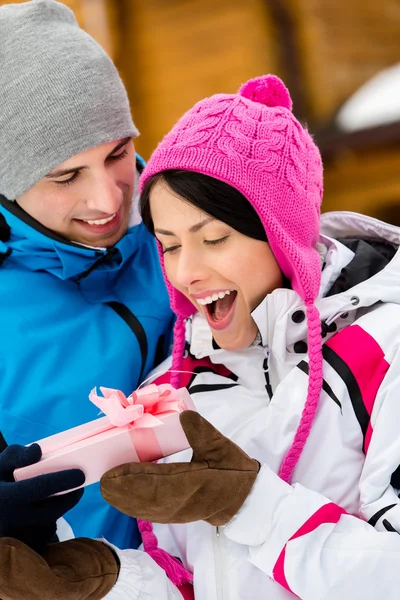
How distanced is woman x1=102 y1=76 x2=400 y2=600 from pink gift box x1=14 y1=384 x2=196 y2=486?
5 cm

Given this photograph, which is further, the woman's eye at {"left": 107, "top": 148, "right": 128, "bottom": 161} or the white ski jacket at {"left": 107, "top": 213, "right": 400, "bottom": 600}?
the woman's eye at {"left": 107, "top": 148, "right": 128, "bottom": 161}

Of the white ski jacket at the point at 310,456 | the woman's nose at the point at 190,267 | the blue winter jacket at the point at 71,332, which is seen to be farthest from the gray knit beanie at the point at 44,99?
the white ski jacket at the point at 310,456

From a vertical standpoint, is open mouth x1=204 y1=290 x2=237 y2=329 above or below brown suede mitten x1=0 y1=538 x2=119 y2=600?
above

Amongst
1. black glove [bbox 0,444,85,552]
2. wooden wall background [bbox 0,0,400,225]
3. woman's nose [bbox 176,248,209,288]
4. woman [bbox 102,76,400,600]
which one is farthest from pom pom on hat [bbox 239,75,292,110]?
wooden wall background [bbox 0,0,400,225]

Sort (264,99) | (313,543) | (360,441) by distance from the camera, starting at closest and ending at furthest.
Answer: (313,543) → (360,441) → (264,99)

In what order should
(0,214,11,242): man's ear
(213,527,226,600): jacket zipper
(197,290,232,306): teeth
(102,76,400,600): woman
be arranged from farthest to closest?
(0,214,11,242): man's ear < (197,290,232,306): teeth < (213,527,226,600): jacket zipper < (102,76,400,600): woman

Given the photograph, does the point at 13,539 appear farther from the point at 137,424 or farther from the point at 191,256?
the point at 191,256

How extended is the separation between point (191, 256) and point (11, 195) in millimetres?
561

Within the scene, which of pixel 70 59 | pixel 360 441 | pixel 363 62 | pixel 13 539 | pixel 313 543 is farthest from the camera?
pixel 363 62

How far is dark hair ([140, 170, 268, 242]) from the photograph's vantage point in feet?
3.67

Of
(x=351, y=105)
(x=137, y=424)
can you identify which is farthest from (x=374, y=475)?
(x=351, y=105)

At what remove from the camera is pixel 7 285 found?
56.1 inches

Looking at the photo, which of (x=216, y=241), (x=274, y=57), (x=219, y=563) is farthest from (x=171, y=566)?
(x=274, y=57)

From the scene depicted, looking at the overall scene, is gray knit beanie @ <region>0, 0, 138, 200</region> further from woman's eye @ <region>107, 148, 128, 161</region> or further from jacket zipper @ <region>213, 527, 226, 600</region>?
jacket zipper @ <region>213, 527, 226, 600</region>
